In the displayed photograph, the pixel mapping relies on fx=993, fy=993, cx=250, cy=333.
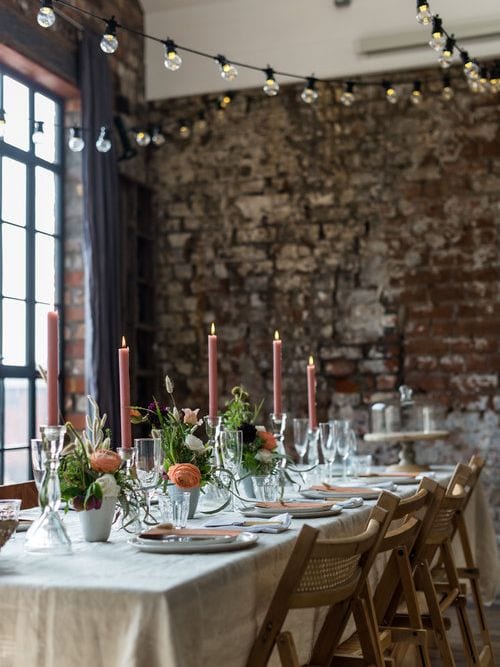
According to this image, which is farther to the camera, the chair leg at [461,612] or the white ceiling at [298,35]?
the white ceiling at [298,35]

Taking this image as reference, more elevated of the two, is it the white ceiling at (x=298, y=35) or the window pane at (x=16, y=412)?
the white ceiling at (x=298, y=35)

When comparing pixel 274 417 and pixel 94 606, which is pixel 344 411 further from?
pixel 94 606

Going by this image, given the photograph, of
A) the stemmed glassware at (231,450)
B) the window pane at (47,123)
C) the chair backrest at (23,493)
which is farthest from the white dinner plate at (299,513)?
the window pane at (47,123)

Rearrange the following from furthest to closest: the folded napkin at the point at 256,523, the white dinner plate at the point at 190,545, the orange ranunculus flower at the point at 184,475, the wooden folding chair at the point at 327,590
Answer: the orange ranunculus flower at the point at 184,475 → the folded napkin at the point at 256,523 → the white dinner plate at the point at 190,545 → the wooden folding chair at the point at 327,590

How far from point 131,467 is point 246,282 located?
4.65 m

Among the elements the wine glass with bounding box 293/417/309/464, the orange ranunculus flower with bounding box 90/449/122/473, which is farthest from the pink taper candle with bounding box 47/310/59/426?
the wine glass with bounding box 293/417/309/464

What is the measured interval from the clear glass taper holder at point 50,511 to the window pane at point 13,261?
3840mm

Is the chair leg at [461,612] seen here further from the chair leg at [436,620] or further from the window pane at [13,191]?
the window pane at [13,191]

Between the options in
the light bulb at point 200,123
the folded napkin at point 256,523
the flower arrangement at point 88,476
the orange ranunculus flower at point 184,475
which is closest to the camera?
the flower arrangement at point 88,476

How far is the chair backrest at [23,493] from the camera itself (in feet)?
11.3

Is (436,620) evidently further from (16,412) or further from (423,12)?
(16,412)

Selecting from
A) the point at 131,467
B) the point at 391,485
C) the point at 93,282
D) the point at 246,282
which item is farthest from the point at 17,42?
the point at 131,467

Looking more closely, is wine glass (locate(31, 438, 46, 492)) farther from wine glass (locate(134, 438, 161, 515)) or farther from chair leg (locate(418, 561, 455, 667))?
chair leg (locate(418, 561, 455, 667))

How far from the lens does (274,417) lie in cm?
373
